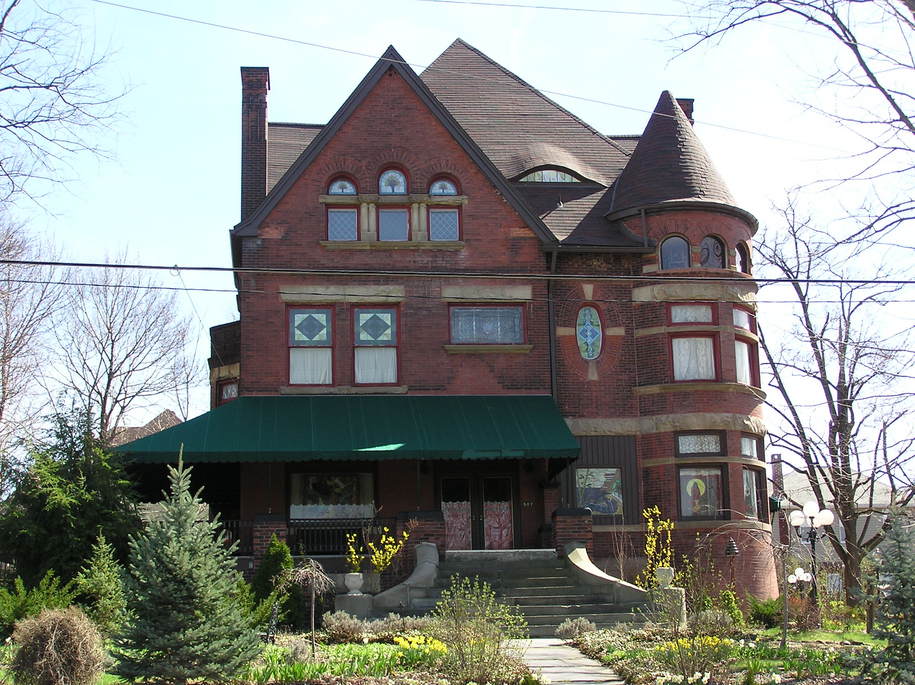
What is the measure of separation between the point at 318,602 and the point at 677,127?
15.2m

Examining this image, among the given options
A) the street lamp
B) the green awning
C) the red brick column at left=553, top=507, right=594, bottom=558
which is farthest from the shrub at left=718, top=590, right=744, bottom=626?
the green awning

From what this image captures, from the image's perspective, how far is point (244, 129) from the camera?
2848 cm

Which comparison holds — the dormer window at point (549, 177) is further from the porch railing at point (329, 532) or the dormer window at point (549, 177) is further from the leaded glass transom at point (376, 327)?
the porch railing at point (329, 532)

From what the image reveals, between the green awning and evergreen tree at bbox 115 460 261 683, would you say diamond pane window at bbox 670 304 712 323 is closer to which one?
the green awning

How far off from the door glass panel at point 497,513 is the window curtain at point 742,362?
604 centimetres

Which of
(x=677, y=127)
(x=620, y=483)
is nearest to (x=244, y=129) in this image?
(x=677, y=127)

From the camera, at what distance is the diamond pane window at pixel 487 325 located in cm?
2612

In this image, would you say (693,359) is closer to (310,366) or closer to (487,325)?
(487,325)

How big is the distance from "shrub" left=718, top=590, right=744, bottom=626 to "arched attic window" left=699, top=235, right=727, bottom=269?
799 centimetres

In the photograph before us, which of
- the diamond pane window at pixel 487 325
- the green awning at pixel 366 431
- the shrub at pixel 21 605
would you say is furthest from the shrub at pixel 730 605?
the shrub at pixel 21 605

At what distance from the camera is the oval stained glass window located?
2645cm

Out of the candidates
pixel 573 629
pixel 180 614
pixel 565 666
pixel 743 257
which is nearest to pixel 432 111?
pixel 743 257

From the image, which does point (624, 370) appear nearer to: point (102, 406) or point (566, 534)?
point (566, 534)

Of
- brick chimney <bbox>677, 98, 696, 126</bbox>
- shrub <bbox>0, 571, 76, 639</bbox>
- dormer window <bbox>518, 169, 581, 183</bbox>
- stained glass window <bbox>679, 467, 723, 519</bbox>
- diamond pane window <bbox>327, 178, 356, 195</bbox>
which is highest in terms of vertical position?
brick chimney <bbox>677, 98, 696, 126</bbox>
